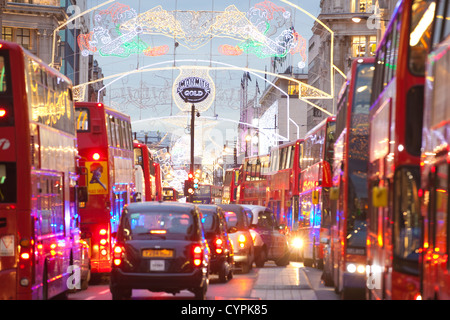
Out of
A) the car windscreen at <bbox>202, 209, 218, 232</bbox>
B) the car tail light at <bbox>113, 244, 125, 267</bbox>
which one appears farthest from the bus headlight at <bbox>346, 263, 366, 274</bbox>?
the car windscreen at <bbox>202, 209, 218, 232</bbox>

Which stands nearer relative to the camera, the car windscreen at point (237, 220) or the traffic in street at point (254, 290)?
the traffic in street at point (254, 290)

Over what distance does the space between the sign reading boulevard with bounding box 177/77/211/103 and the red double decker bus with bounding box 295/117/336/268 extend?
8.91 m

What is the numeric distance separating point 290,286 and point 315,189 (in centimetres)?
911

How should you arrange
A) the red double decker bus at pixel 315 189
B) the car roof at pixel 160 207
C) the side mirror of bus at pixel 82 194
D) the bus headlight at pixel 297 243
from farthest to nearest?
1. the bus headlight at pixel 297 243
2. the red double decker bus at pixel 315 189
3. the side mirror of bus at pixel 82 194
4. the car roof at pixel 160 207

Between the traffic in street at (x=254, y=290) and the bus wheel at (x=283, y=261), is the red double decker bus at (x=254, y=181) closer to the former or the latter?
the bus wheel at (x=283, y=261)

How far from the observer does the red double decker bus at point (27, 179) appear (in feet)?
51.5

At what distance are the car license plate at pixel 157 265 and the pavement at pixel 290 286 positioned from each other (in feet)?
8.31

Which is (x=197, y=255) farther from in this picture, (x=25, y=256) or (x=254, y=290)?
(x=254, y=290)

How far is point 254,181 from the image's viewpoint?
55781 millimetres

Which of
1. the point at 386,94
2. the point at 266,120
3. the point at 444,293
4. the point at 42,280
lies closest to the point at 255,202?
the point at 42,280

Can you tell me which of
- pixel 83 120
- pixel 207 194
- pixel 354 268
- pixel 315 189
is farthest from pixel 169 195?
pixel 354 268

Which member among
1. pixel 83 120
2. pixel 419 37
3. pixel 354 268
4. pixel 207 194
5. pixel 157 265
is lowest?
pixel 207 194

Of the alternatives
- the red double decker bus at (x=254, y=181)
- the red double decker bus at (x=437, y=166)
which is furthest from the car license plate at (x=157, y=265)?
the red double decker bus at (x=254, y=181)
